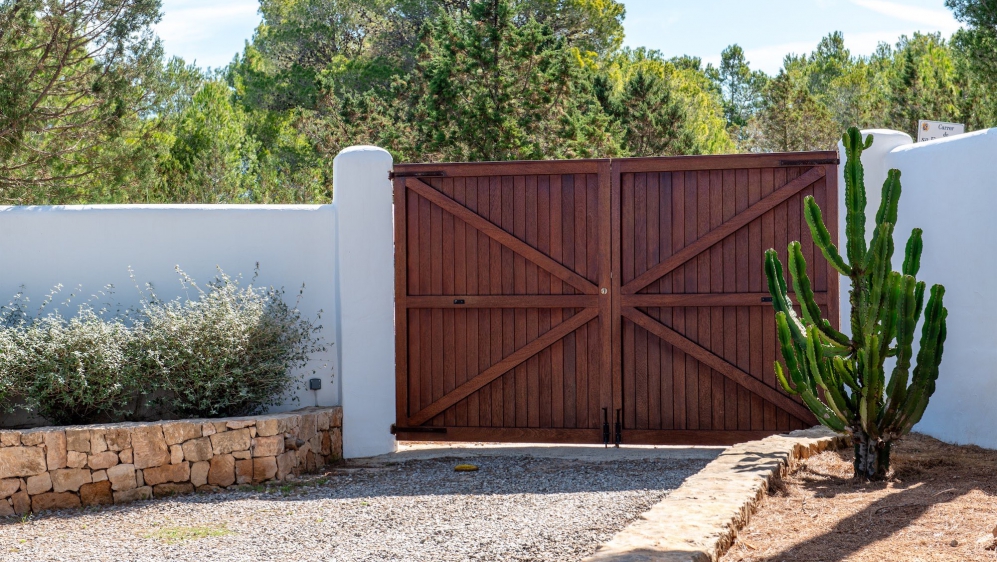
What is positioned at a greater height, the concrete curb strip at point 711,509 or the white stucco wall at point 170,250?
the white stucco wall at point 170,250

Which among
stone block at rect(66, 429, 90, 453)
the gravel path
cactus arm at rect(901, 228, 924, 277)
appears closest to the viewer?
the gravel path

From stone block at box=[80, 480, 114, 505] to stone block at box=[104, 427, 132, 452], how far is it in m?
0.22

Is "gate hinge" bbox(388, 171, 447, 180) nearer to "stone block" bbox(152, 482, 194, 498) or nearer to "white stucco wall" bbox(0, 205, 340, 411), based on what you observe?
"white stucco wall" bbox(0, 205, 340, 411)

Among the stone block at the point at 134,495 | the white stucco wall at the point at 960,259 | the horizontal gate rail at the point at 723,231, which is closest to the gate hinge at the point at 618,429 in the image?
the horizontal gate rail at the point at 723,231

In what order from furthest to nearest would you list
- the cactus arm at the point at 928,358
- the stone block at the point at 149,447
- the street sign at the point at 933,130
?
the street sign at the point at 933,130 < the stone block at the point at 149,447 < the cactus arm at the point at 928,358

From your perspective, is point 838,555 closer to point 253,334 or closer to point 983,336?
point 983,336

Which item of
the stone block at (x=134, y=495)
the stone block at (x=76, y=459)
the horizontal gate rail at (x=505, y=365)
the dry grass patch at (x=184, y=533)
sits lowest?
the dry grass patch at (x=184, y=533)

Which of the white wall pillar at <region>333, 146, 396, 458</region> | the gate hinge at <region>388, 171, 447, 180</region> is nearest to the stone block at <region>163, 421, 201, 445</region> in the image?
the white wall pillar at <region>333, 146, 396, 458</region>

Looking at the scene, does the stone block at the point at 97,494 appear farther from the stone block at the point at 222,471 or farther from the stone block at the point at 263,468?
the stone block at the point at 263,468

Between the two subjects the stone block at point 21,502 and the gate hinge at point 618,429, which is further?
the gate hinge at point 618,429

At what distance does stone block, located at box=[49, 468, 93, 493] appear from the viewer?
575 cm

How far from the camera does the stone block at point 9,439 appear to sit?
18.6 feet

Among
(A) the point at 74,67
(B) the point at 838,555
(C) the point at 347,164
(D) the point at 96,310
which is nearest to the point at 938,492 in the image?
(B) the point at 838,555

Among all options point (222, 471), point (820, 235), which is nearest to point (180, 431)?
point (222, 471)
